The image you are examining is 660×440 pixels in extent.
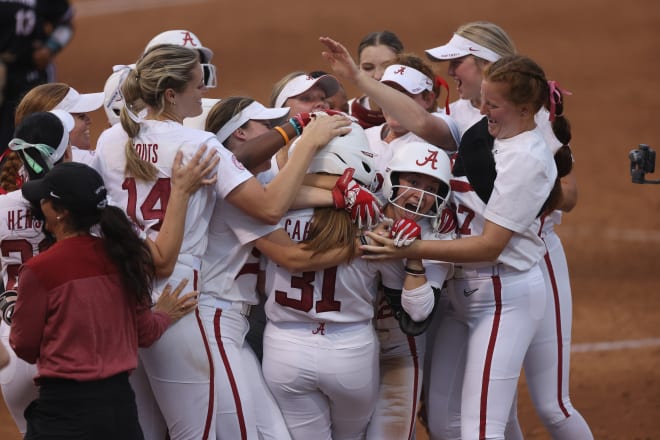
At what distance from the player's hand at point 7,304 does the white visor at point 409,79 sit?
220 cm

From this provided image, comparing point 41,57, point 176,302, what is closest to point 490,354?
point 176,302

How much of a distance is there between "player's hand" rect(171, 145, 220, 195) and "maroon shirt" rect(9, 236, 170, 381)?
0.52 meters

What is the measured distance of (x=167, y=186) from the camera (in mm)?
4570

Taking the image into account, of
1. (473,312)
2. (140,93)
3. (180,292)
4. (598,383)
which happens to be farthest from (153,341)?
(598,383)

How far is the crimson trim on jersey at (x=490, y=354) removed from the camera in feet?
15.8

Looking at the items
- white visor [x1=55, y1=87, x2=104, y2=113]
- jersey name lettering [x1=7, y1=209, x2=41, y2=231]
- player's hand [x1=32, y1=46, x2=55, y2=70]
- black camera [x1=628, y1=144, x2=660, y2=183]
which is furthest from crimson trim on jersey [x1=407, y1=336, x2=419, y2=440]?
player's hand [x1=32, y1=46, x2=55, y2=70]

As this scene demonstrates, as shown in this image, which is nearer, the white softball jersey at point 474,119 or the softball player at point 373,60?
the white softball jersey at point 474,119

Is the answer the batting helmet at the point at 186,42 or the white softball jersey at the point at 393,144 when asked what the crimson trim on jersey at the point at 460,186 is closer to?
the white softball jersey at the point at 393,144

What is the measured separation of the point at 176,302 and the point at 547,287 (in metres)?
2.10

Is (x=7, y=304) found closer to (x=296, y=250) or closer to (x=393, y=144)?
(x=296, y=250)

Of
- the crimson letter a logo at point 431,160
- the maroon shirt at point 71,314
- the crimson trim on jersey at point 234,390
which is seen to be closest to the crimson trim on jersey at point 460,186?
the crimson letter a logo at point 431,160

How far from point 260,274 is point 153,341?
0.86 meters

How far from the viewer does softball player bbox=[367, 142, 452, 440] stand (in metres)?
4.73

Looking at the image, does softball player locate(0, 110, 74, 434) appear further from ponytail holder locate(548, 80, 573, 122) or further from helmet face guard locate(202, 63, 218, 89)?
ponytail holder locate(548, 80, 573, 122)
